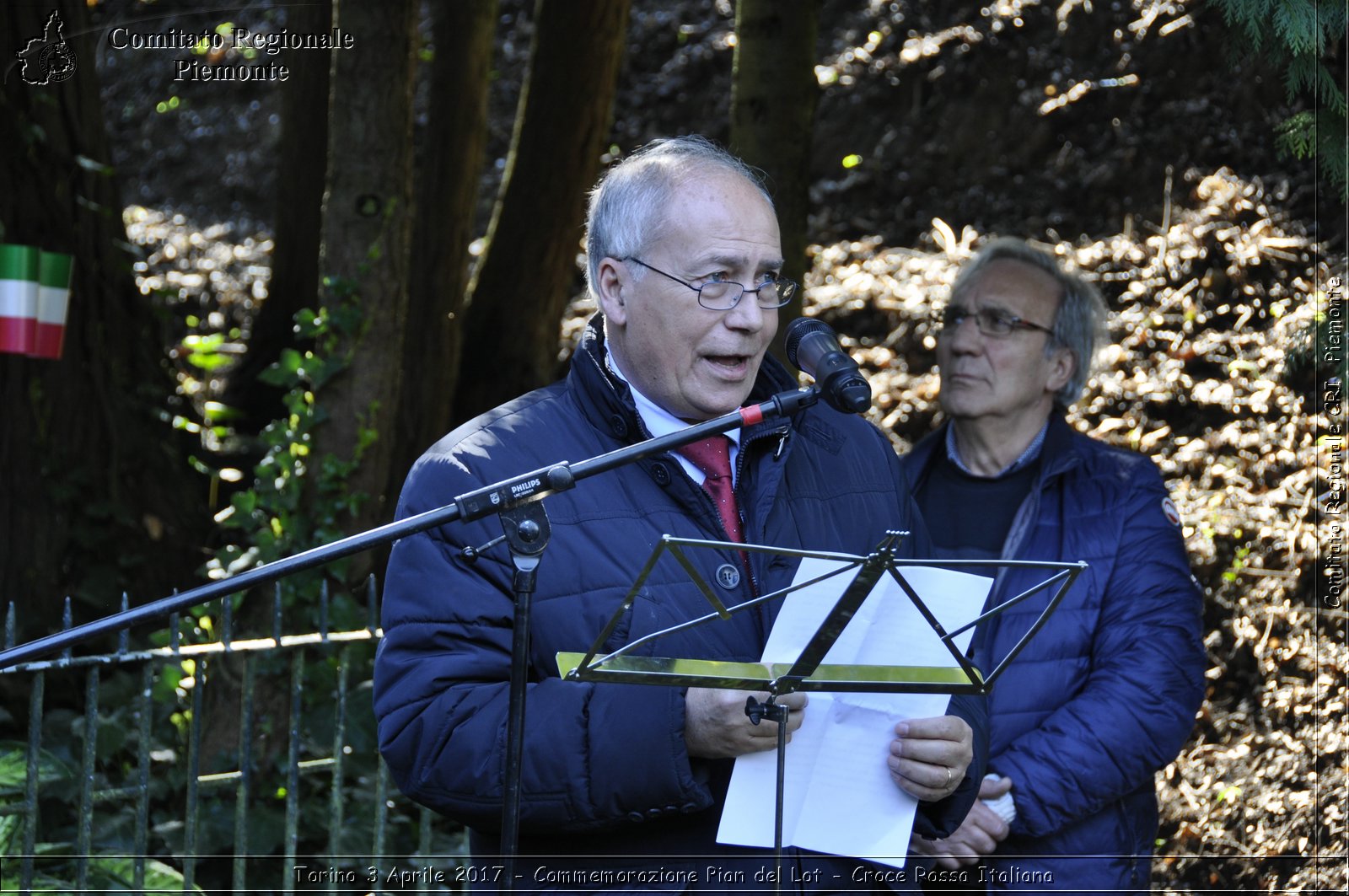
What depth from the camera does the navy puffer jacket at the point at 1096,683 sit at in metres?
2.77

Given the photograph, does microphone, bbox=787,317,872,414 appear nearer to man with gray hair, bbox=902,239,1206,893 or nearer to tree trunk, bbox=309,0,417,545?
man with gray hair, bbox=902,239,1206,893

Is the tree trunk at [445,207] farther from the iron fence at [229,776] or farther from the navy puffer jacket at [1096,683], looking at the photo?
the navy puffer jacket at [1096,683]

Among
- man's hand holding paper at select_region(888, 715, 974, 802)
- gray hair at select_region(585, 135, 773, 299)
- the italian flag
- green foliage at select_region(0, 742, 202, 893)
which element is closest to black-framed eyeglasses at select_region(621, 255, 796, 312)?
gray hair at select_region(585, 135, 773, 299)

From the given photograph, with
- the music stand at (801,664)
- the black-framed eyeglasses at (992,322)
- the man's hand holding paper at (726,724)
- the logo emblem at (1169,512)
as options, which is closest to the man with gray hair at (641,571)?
the man's hand holding paper at (726,724)

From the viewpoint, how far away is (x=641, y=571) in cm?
176

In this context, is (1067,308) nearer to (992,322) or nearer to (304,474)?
(992,322)

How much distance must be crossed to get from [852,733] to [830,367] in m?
0.60

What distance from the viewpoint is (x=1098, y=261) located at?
20.4 ft

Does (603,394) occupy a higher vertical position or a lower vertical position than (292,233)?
lower

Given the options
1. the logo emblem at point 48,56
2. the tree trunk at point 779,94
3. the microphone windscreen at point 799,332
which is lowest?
the microphone windscreen at point 799,332

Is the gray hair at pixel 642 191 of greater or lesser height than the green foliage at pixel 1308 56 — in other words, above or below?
below

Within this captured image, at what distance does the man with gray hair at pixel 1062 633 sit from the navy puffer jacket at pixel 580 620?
0.60 metres

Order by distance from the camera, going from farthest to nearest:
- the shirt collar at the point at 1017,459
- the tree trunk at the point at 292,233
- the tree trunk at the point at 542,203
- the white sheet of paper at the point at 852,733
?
the tree trunk at the point at 292,233 < the tree trunk at the point at 542,203 < the shirt collar at the point at 1017,459 < the white sheet of paper at the point at 852,733

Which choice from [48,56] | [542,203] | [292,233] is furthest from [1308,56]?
[292,233]
